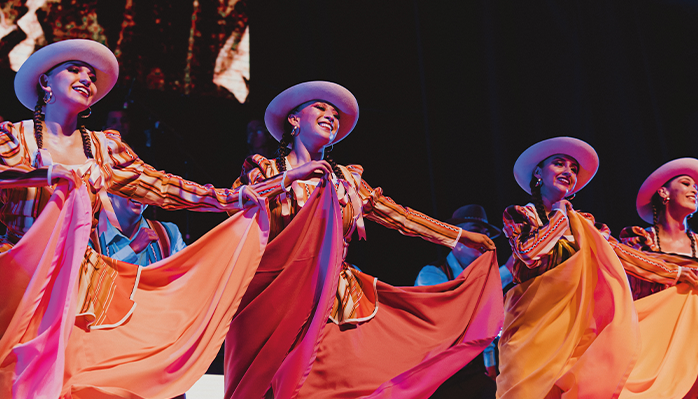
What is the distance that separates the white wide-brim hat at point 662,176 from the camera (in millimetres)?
4168

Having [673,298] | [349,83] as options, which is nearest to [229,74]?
[349,83]

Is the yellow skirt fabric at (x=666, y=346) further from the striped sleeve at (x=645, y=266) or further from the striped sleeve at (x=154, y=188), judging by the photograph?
the striped sleeve at (x=154, y=188)

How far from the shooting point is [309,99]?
3.32 metres

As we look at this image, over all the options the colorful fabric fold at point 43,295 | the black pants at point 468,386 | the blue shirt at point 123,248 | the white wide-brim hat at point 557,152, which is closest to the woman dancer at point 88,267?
the colorful fabric fold at point 43,295

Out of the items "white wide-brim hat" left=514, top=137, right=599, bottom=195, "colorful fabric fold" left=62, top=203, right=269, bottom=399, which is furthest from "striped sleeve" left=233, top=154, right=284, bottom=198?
"white wide-brim hat" left=514, top=137, right=599, bottom=195

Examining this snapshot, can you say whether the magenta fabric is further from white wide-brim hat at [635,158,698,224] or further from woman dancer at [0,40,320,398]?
white wide-brim hat at [635,158,698,224]

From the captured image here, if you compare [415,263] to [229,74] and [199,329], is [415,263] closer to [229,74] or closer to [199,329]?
[229,74]

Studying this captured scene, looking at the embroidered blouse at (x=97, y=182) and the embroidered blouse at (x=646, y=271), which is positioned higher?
the embroidered blouse at (x=97, y=182)

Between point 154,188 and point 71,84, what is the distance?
523 mm

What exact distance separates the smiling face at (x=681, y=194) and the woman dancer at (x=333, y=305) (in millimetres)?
1613

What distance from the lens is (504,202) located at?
17.9 feet

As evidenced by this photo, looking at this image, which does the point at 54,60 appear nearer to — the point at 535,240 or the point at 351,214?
the point at 351,214

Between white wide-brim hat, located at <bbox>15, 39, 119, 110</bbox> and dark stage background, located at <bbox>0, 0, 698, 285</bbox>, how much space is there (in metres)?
1.39

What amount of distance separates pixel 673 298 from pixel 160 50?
3541mm
